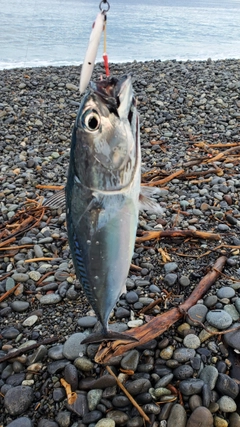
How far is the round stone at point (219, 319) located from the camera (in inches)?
99.0

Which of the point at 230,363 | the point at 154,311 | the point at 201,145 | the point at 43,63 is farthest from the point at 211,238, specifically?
the point at 43,63

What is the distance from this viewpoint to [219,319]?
2.54 m

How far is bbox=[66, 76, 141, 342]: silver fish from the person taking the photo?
1338mm

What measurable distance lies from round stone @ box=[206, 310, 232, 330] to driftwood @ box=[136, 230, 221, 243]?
88cm

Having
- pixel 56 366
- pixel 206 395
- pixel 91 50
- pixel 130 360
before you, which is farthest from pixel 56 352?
pixel 91 50

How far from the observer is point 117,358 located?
237cm

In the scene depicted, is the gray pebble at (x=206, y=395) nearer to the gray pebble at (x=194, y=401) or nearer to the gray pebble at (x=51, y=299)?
the gray pebble at (x=194, y=401)

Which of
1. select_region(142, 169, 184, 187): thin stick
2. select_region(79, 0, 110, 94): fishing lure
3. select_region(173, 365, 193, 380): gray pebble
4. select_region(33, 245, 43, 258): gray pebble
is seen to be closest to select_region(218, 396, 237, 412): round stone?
select_region(173, 365, 193, 380): gray pebble

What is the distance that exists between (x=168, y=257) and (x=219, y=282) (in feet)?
1.56

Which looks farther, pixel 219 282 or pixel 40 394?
pixel 219 282

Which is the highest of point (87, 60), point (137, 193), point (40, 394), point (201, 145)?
point (87, 60)

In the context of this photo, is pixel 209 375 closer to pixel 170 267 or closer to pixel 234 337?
pixel 234 337

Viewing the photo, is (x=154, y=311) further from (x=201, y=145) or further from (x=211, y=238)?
(x=201, y=145)

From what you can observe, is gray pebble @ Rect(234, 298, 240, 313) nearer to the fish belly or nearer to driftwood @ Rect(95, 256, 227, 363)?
driftwood @ Rect(95, 256, 227, 363)
